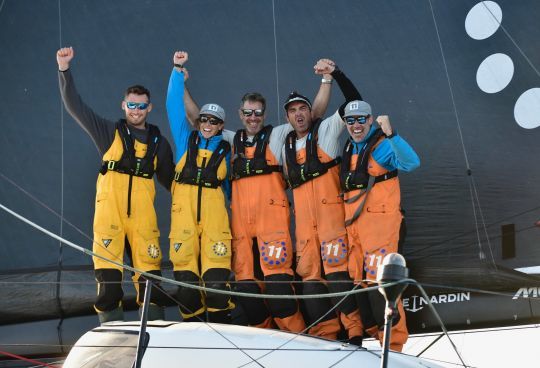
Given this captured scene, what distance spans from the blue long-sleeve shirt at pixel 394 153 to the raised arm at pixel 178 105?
738 mm

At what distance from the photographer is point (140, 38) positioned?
16.3 ft

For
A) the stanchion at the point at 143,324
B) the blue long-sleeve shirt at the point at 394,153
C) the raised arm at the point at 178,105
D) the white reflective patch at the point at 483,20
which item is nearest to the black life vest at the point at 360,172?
the blue long-sleeve shirt at the point at 394,153

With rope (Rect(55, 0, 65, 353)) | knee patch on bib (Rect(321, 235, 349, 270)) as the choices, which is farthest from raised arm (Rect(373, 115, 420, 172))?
rope (Rect(55, 0, 65, 353))

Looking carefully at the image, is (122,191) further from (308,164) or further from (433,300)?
(433,300)

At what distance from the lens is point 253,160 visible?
427 cm

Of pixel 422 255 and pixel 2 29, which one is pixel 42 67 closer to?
pixel 2 29

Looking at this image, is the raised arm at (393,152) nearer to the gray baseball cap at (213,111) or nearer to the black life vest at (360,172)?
the black life vest at (360,172)

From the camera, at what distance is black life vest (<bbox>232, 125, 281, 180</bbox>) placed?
14.0 feet

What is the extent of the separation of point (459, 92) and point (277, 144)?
38.2 inches

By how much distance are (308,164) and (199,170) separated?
0.45 m

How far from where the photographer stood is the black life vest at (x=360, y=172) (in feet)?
13.5

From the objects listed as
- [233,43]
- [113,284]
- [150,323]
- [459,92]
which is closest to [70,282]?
[113,284]

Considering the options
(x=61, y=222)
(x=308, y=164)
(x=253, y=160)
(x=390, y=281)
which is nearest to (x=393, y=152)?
(x=308, y=164)

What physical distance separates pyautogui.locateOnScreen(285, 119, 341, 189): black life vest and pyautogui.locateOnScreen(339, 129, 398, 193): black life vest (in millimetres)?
93
